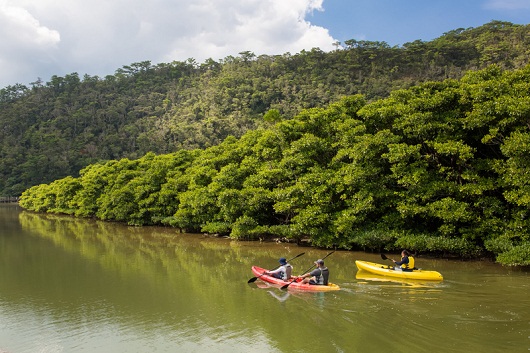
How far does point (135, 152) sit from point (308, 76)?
42199 millimetres

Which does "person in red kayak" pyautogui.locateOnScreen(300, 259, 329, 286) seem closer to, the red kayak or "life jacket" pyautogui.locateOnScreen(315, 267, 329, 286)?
"life jacket" pyautogui.locateOnScreen(315, 267, 329, 286)

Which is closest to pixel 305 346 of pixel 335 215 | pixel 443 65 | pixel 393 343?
pixel 393 343

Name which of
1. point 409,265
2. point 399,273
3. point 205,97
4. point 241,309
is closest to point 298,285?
point 241,309

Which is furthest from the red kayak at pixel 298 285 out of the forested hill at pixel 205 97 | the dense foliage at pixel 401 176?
the forested hill at pixel 205 97

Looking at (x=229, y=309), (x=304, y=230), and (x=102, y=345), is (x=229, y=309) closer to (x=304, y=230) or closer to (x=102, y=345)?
(x=102, y=345)

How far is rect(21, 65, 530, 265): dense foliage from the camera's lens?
1655cm

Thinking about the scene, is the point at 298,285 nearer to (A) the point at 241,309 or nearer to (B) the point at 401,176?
(A) the point at 241,309

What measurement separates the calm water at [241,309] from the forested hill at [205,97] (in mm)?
49531

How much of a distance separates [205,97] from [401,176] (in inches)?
3189

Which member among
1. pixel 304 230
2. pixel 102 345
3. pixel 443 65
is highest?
pixel 443 65

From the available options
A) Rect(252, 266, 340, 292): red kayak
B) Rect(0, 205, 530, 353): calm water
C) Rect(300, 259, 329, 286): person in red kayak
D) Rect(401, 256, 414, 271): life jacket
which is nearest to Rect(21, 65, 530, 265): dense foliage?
Rect(0, 205, 530, 353): calm water

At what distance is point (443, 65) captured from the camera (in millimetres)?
72875

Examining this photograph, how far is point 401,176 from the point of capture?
18.7 metres

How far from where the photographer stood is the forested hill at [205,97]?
72.9 meters
